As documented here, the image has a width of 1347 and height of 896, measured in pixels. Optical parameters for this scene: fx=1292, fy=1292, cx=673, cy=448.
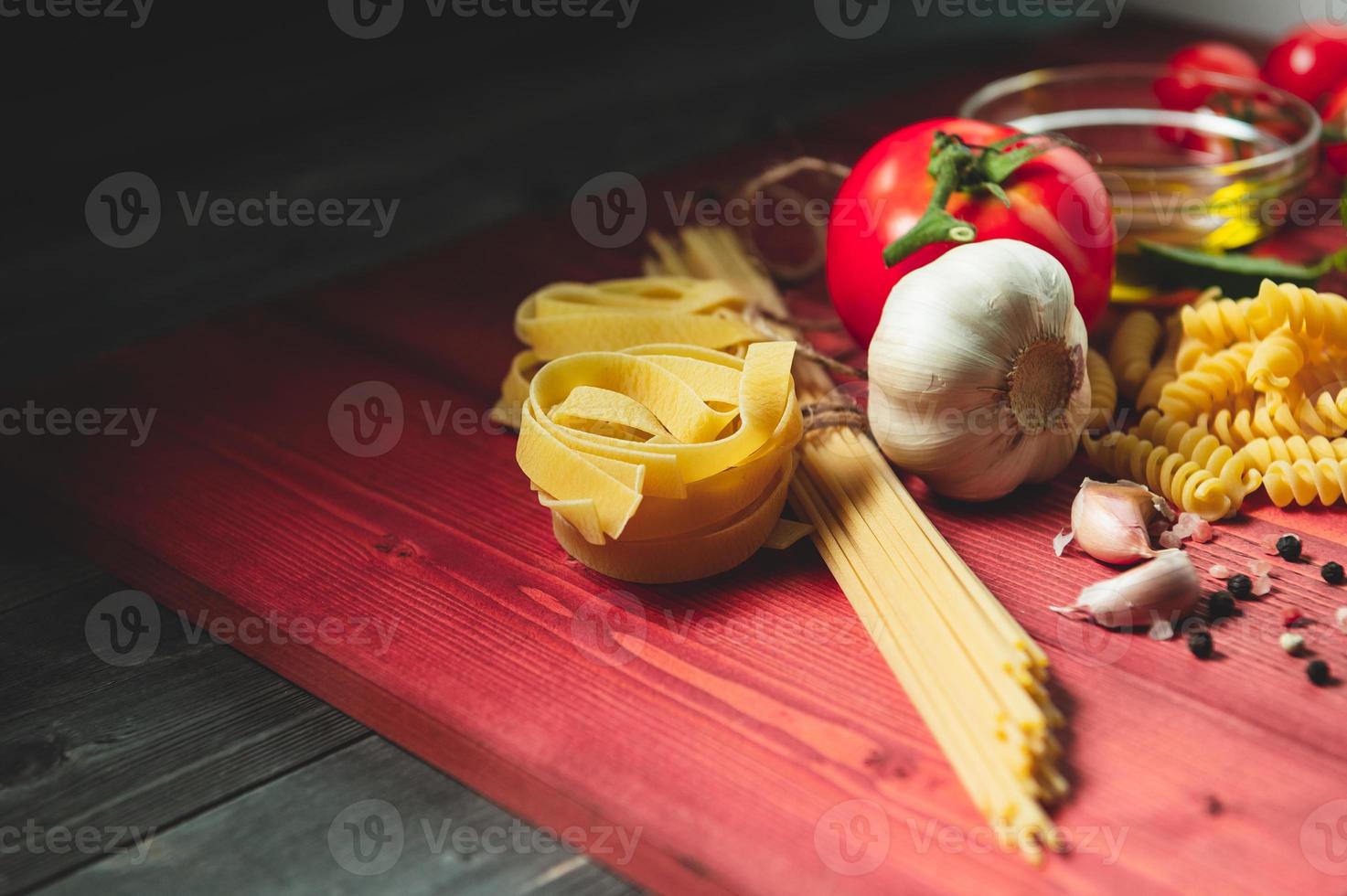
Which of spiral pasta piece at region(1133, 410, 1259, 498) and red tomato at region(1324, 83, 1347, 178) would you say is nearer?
spiral pasta piece at region(1133, 410, 1259, 498)

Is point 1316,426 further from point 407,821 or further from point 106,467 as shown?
point 106,467

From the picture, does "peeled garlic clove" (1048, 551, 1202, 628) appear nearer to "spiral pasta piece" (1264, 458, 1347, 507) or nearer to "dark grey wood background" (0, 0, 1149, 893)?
"spiral pasta piece" (1264, 458, 1347, 507)

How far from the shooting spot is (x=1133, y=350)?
1.42m

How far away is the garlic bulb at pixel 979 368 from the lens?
115cm

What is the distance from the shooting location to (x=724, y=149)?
7.04ft

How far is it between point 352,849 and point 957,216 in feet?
2.75

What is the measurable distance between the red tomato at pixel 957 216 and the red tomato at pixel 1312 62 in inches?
33.5

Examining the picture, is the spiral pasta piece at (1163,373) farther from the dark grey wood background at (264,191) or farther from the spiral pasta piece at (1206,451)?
the dark grey wood background at (264,191)

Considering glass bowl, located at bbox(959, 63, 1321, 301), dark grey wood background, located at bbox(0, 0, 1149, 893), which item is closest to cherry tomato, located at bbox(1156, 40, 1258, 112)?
glass bowl, located at bbox(959, 63, 1321, 301)

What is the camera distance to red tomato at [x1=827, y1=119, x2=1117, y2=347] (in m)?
1.31

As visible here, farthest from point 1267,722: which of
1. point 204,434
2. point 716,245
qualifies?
point 204,434

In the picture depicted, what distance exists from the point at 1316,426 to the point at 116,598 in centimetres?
114

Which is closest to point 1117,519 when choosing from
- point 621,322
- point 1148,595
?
point 1148,595

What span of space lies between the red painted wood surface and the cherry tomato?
856mm
